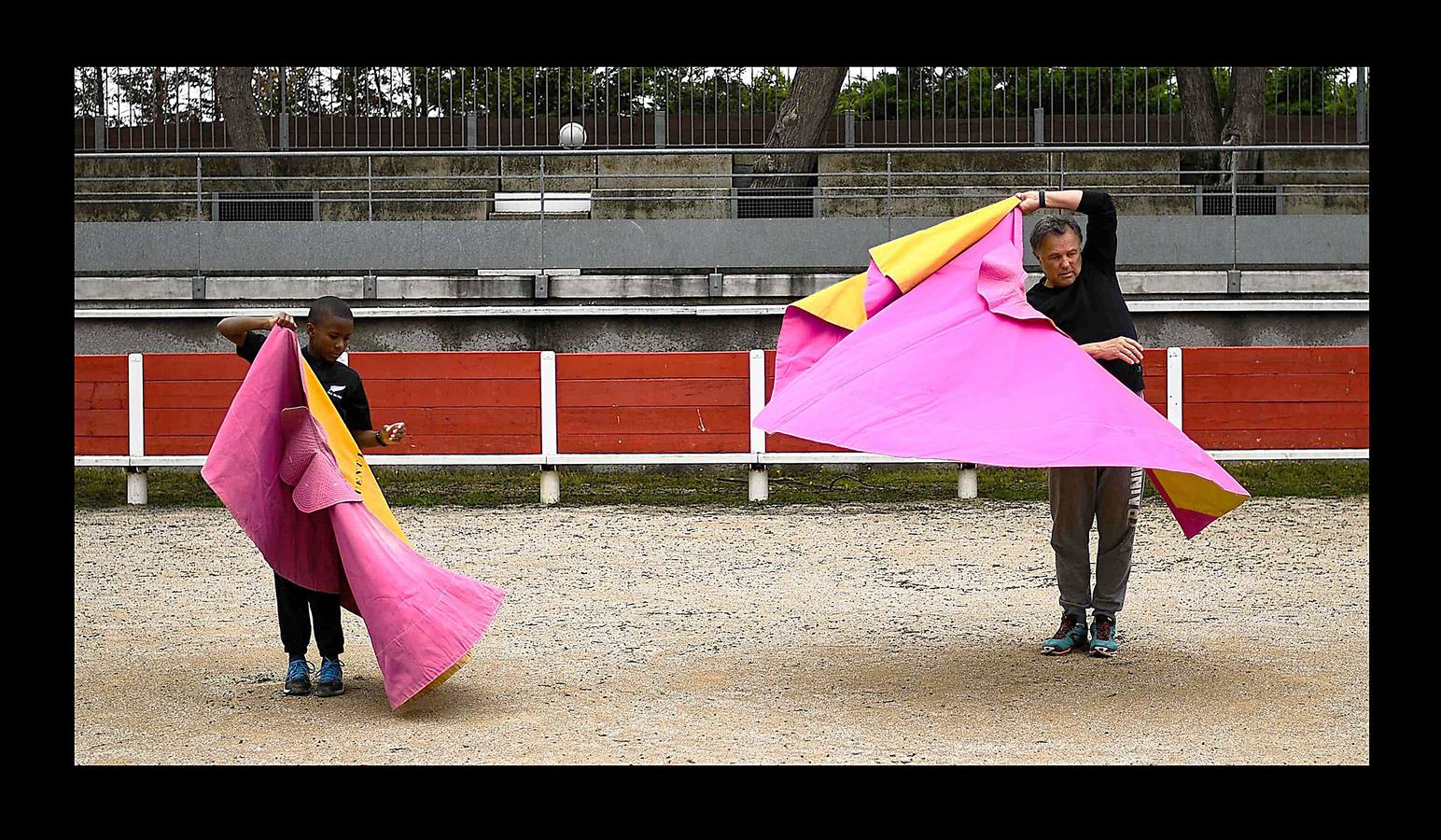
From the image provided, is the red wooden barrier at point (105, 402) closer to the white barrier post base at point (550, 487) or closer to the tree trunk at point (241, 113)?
the white barrier post base at point (550, 487)

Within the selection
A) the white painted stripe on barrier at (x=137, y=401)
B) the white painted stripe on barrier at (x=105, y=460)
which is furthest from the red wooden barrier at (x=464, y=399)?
the white painted stripe on barrier at (x=105, y=460)

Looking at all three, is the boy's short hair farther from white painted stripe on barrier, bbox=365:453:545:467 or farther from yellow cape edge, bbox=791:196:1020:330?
white painted stripe on barrier, bbox=365:453:545:467

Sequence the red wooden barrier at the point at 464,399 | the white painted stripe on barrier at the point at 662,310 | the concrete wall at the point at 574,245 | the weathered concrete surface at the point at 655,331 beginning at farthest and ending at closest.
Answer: the concrete wall at the point at 574,245 < the weathered concrete surface at the point at 655,331 < the white painted stripe on barrier at the point at 662,310 < the red wooden barrier at the point at 464,399

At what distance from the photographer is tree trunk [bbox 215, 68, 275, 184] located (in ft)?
51.6

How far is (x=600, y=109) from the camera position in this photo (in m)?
17.3

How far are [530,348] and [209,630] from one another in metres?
6.67

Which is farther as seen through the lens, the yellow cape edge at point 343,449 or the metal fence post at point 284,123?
the metal fence post at point 284,123

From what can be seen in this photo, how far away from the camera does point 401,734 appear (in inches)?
164

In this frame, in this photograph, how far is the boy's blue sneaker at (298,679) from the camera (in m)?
4.67

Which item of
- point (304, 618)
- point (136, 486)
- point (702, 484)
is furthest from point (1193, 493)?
point (136, 486)

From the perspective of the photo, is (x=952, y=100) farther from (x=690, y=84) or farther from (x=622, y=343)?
(x=622, y=343)

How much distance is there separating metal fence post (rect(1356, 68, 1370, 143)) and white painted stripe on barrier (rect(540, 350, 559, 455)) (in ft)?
33.8

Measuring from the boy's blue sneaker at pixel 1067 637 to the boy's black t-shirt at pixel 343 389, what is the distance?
7.99ft

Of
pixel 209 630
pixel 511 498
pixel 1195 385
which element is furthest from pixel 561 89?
pixel 209 630
